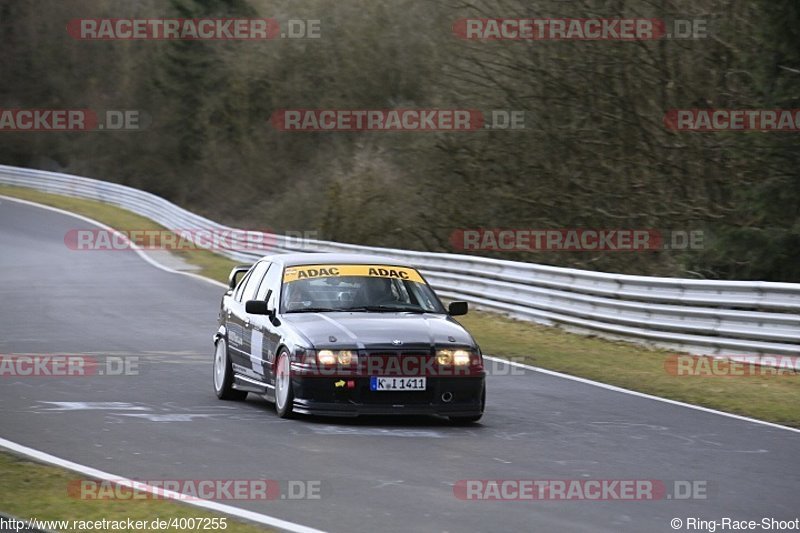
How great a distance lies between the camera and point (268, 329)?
12.3m

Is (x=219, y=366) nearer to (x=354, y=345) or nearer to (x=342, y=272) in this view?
(x=342, y=272)

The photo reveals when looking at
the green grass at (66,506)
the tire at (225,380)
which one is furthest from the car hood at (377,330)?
the green grass at (66,506)

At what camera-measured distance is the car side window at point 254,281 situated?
1340cm

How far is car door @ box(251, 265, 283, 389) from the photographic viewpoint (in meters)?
12.0

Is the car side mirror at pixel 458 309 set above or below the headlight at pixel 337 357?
above

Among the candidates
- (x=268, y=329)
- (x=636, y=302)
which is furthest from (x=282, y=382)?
(x=636, y=302)

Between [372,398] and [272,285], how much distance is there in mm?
2130

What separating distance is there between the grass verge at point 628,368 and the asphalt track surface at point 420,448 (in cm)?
66

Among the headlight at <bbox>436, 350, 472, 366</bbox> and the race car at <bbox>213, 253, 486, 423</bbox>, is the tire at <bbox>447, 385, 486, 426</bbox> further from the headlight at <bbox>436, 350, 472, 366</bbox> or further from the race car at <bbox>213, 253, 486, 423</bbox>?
the headlight at <bbox>436, 350, 472, 366</bbox>

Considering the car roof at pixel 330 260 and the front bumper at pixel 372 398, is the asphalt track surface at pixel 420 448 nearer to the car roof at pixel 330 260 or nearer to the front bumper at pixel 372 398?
the front bumper at pixel 372 398

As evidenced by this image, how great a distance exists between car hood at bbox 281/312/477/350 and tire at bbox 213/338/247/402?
61.0 inches

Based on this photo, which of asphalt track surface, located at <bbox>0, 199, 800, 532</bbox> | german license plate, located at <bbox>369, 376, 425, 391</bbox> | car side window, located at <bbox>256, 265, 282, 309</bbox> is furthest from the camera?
car side window, located at <bbox>256, 265, 282, 309</bbox>

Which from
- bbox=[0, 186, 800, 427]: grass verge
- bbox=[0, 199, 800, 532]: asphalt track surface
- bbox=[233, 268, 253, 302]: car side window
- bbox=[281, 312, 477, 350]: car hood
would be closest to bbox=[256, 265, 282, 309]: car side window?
bbox=[281, 312, 477, 350]: car hood

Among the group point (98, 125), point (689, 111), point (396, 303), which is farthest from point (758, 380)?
point (98, 125)
